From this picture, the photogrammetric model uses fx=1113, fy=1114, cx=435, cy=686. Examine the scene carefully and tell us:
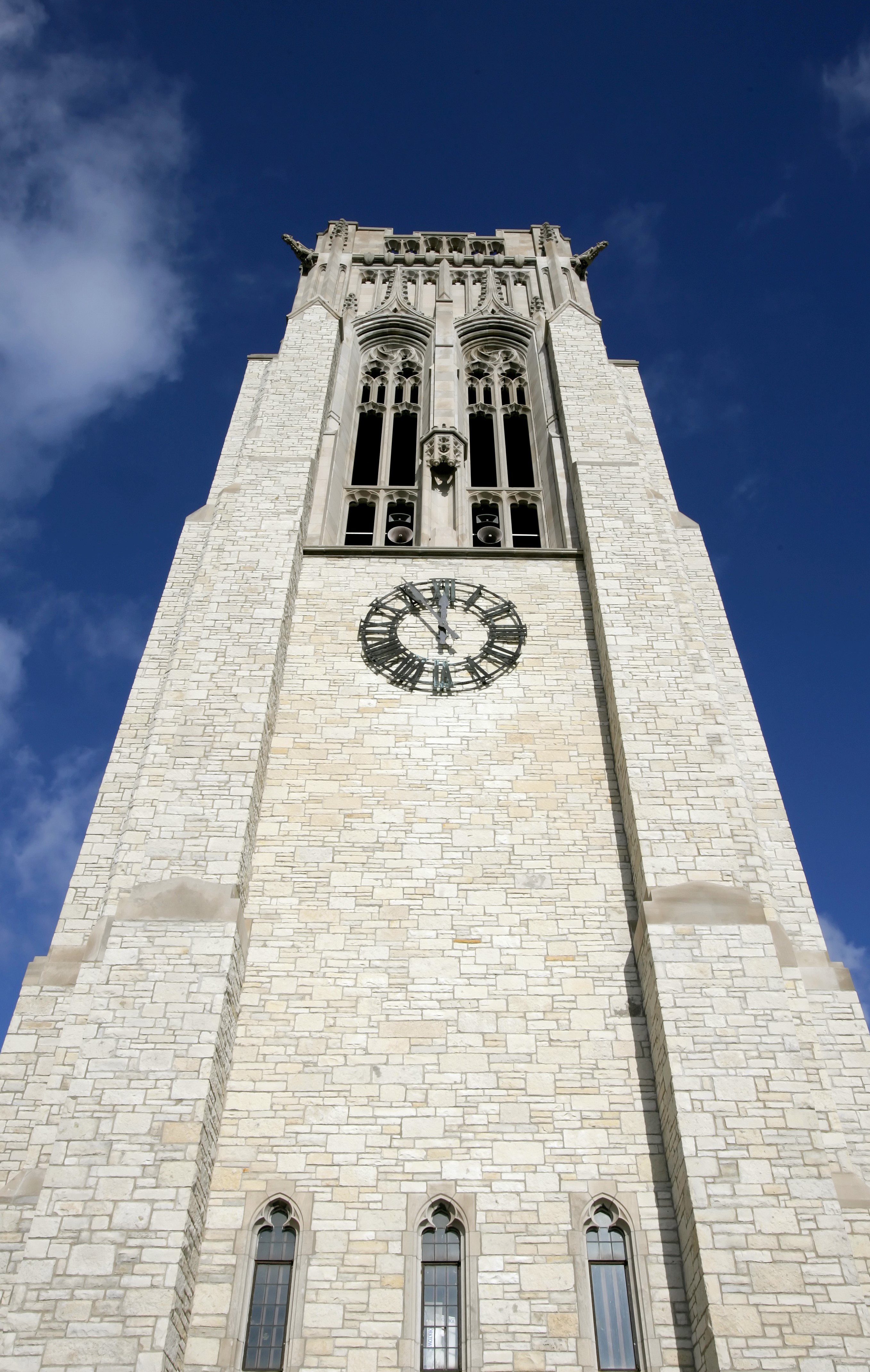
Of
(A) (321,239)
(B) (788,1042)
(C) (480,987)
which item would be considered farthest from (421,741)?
(A) (321,239)

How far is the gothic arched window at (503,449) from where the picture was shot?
62.1 feet

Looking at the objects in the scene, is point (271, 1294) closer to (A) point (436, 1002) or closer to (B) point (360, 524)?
(A) point (436, 1002)

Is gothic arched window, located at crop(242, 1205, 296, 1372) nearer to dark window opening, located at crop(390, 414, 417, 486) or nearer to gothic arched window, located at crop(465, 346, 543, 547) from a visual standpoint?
gothic arched window, located at crop(465, 346, 543, 547)

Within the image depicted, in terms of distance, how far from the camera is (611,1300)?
30.0ft

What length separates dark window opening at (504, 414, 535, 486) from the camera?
2112cm

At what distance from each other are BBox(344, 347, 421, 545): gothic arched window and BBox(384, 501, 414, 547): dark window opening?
0.5 inches

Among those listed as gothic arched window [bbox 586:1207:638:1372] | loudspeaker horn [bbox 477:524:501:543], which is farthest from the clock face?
gothic arched window [bbox 586:1207:638:1372]

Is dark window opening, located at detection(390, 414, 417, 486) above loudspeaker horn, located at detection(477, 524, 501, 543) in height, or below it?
above

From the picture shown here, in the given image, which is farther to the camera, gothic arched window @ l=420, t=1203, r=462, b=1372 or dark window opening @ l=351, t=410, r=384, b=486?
dark window opening @ l=351, t=410, r=384, b=486

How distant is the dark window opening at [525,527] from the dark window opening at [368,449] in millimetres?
2760

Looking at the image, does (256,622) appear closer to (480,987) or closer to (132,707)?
(132,707)

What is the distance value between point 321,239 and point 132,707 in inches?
650

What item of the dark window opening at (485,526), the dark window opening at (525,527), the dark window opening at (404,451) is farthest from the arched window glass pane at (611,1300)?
the dark window opening at (404,451)

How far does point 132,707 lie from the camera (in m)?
14.0
